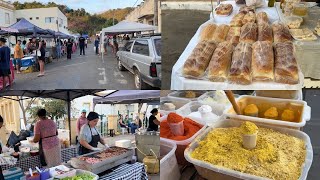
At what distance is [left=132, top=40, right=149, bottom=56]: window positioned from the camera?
1.20 metres

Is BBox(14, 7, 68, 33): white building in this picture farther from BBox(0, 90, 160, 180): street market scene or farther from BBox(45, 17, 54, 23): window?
BBox(0, 90, 160, 180): street market scene

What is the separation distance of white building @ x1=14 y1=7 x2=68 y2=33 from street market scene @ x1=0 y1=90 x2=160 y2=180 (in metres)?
0.28

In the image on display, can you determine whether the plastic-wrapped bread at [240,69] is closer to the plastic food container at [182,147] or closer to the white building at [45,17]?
the plastic food container at [182,147]

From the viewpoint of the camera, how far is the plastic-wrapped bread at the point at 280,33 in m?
1.30

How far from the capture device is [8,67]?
1.28m

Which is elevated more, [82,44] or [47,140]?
[82,44]

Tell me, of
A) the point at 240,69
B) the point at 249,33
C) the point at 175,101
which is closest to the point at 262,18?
the point at 249,33

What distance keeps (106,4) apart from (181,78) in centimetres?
44

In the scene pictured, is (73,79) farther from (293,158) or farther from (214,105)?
(293,158)

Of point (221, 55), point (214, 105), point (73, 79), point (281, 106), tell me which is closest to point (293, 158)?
point (281, 106)

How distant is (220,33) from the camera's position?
53.2 inches

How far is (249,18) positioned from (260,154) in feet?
2.15

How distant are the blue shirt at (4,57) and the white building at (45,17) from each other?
0.46 feet

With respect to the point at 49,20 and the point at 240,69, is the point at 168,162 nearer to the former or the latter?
the point at 240,69
